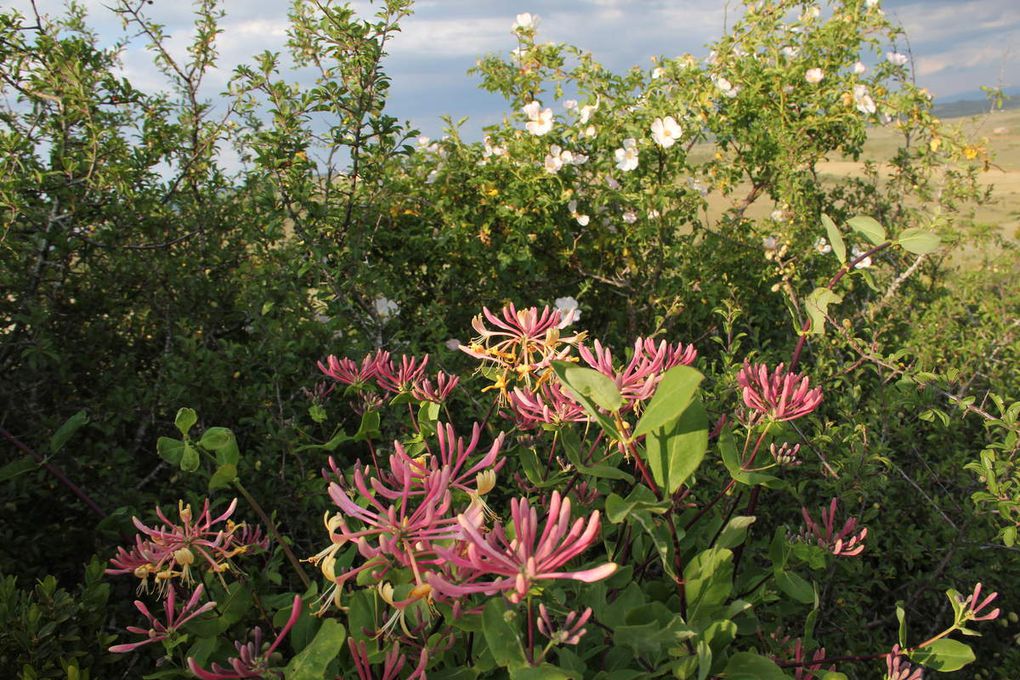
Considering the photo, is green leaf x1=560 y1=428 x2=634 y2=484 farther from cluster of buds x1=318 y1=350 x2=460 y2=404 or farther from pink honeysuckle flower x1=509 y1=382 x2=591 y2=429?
cluster of buds x1=318 y1=350 x2=460 y2=404

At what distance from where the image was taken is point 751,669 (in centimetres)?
92

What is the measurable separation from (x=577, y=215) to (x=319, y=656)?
2.81 meters

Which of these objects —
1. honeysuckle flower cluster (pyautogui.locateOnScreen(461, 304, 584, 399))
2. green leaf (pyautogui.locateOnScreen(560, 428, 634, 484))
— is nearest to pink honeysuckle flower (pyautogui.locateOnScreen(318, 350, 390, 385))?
honeysuckle flower cluster (pyautogui.locateOnScreen(461, 304, 584, 399))

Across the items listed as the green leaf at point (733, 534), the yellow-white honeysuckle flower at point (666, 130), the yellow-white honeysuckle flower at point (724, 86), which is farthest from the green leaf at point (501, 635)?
the yellow-white honeysuckle flower at point (724, 86)

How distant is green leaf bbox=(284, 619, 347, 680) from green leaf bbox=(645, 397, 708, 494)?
44 cm

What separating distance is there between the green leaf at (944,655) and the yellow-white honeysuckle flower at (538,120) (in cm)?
279

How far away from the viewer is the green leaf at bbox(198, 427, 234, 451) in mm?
1081

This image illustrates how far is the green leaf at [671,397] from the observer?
78 cm

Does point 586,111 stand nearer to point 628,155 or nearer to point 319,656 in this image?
point 628,155

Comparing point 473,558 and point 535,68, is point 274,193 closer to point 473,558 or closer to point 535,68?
point 535,68

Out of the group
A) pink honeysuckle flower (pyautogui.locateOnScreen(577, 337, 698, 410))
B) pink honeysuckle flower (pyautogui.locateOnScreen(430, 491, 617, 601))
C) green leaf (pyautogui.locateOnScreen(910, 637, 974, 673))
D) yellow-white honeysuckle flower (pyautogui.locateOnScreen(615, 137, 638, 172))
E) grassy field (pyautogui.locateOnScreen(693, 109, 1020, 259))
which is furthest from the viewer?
grassy field (pyautogui.locateOnScreen(693, 109, 1020, 259))

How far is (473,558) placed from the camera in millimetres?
731

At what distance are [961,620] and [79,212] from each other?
263 cm

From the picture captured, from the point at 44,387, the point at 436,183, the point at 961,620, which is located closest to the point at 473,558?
the point at 961,620
